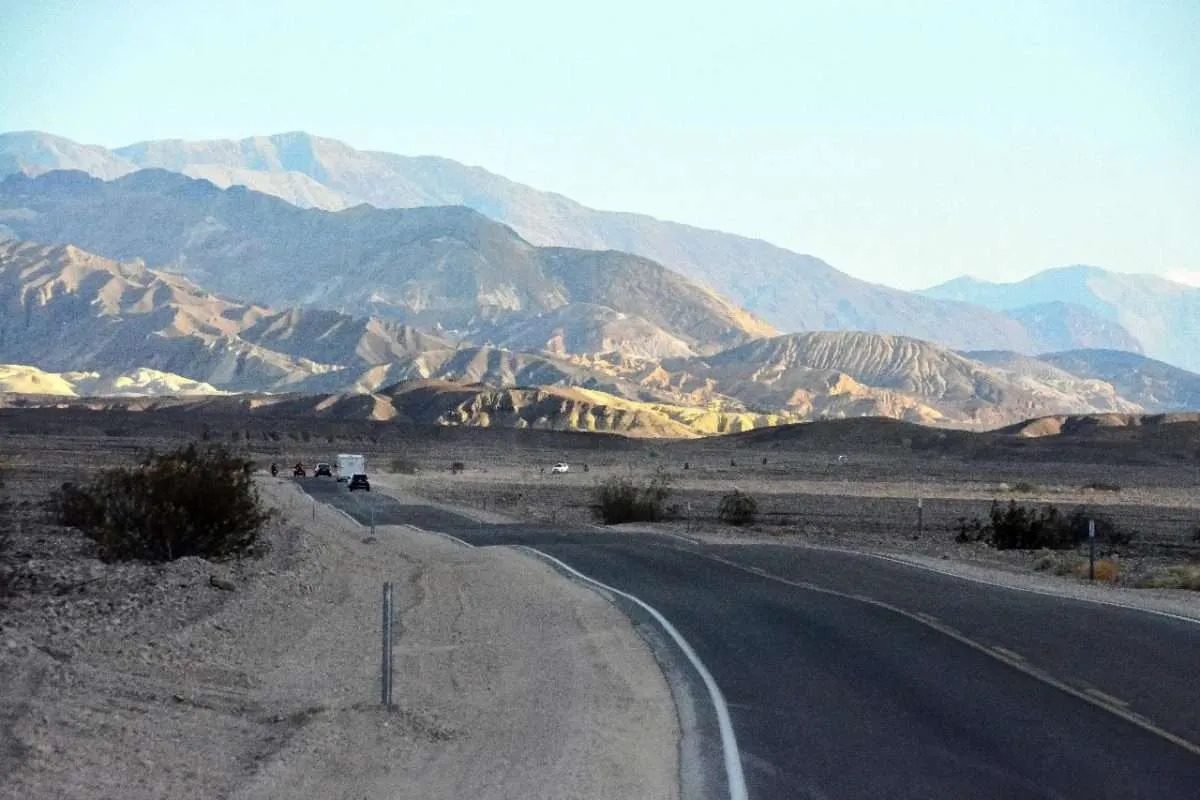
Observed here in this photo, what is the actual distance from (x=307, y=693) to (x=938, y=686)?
17.7 feet

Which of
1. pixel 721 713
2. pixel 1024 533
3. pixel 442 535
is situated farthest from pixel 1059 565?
pixel 721 713

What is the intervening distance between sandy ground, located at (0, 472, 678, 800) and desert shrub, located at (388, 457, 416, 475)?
67757mm

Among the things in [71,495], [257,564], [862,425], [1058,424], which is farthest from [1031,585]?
[1058,424]

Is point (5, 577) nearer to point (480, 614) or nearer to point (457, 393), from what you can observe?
point (480, 614)

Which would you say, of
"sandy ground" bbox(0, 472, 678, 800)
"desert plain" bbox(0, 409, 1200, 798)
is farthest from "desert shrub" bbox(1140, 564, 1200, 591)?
"sandy ground" bbox(0, 472, 678, 800)

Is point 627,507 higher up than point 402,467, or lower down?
lower down

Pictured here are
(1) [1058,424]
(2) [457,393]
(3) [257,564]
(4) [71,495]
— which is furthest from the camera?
(2) [457,393]

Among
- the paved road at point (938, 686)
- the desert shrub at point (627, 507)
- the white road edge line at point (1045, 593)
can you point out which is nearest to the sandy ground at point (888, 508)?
the white road edge line at point (1045, 593)

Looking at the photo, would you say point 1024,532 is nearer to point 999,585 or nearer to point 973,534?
point 973,534

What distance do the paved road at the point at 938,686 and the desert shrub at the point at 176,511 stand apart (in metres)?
6.13

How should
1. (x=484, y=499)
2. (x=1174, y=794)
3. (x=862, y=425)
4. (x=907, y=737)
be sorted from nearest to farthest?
(x=1174, y=794)
(x=907, y=737)
(x=484, y=499)
(x=862, y=425)

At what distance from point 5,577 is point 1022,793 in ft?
40.9

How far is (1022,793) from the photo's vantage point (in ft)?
29.9

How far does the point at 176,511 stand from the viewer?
76.6ft
